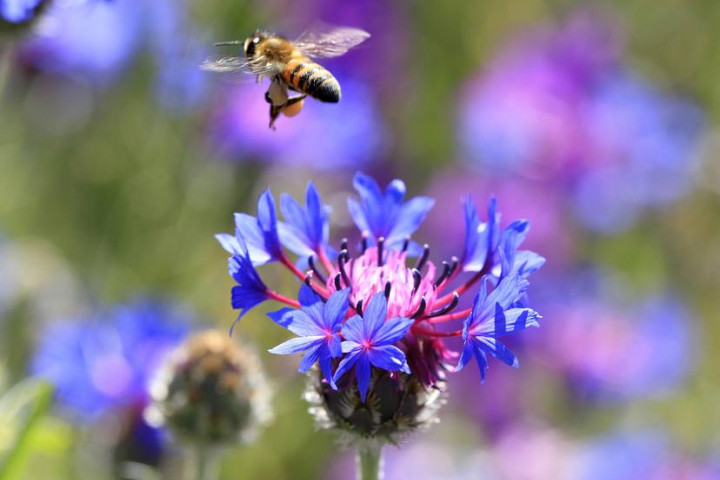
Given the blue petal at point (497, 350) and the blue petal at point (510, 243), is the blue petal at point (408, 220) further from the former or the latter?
the blue petal at point (497, 350)

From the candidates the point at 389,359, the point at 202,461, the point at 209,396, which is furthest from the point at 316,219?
the point at 202,461

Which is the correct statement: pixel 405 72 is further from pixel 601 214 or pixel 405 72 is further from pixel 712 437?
pixel 712 437

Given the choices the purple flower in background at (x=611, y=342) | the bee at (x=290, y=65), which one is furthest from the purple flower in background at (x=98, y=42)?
the purple flower in background at (x=611, y=342)

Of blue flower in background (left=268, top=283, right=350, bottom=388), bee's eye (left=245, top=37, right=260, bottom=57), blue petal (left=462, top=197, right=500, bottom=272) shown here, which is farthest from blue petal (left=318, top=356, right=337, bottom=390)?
bee's eye (left=245, top=37, right=260, bottom=57)

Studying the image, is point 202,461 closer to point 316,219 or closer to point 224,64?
point 316,219

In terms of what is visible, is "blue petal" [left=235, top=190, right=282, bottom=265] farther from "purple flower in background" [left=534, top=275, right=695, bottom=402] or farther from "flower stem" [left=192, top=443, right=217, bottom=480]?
"purple flower in background" [left=534, top=275, right=695, bottom=402]

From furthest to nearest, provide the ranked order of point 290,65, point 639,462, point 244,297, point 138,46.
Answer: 1. point 138,46
2. point 639,462
3. point 290,65
4. point 244,297

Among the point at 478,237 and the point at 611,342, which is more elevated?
the point at 611,342

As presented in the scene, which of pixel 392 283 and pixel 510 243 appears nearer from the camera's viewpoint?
pixel 510 243
